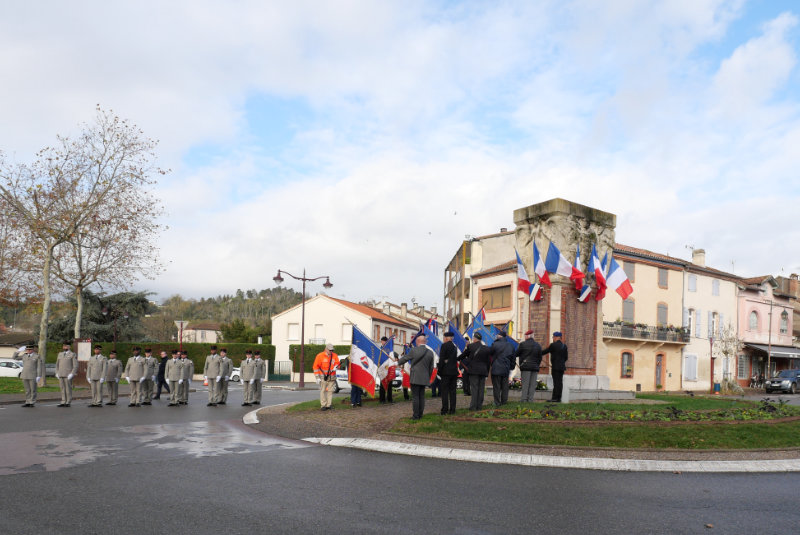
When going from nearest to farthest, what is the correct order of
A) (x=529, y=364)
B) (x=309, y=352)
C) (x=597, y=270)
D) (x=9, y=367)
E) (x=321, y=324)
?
(x=529, y=364) < (x=597, y=270) < (x=9, y=367) < (x=309, y=352) < (x=321, y=324)

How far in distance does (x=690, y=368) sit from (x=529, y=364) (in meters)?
38.2

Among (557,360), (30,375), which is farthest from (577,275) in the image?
(30,375)

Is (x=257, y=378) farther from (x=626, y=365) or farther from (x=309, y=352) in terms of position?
(x=309, y=352)

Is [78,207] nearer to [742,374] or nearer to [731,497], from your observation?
[731,497]

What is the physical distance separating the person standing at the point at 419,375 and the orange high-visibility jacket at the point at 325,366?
319cm

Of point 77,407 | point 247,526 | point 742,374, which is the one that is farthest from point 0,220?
point 742,374

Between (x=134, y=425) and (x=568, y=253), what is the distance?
11.4 meters

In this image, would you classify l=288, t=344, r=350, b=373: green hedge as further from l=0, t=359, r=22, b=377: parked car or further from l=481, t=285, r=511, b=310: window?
l=0, t=359, r=22, b=377: parked car

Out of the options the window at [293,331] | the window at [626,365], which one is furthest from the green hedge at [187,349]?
the window at [626,365]

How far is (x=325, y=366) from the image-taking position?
1544 centimetres

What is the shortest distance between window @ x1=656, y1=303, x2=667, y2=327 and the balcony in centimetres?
75

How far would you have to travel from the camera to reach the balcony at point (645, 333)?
41.7 metres

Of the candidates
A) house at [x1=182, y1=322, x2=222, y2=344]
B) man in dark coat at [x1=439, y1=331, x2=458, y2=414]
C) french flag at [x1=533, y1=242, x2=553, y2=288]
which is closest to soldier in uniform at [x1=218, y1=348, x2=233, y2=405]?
man in dark coat at [x1=439, y1=331, x2=458, y2=414]

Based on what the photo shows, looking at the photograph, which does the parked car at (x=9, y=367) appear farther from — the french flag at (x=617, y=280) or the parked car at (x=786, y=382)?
the parked car at (x=786, y=382)
